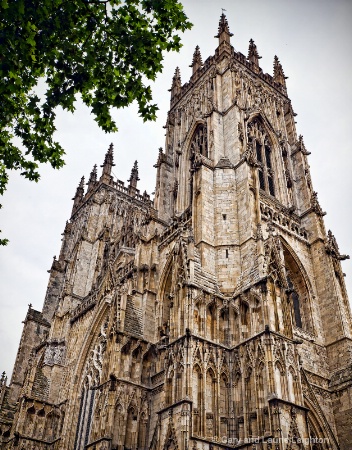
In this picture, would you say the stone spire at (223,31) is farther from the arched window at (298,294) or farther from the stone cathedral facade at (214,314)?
the arched window at (298,294)

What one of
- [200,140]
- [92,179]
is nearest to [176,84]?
[200,140]

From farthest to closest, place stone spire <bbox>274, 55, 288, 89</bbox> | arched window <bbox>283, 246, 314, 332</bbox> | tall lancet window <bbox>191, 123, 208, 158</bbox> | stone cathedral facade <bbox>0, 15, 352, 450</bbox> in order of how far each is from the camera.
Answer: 1. stone spire <bbox>274, 55, 288, 89</bbox>
2. tall lancet window <bbox>191, 123, 208, 158</bbox>
3. arched window <bbox>283, 246, 314, 332</bbox>
4. stone cathedral facade <bbox>0, 15, 352, 450</bbox>

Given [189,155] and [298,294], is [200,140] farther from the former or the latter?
[298,294]

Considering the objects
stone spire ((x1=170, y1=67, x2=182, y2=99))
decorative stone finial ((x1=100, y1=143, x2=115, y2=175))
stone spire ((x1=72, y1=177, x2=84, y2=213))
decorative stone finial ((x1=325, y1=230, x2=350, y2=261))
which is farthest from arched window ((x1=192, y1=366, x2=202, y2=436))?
stone spire ((x1=72, y1=177, x2=84, y2=213))

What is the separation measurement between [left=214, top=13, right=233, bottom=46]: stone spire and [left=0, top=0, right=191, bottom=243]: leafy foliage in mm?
21914

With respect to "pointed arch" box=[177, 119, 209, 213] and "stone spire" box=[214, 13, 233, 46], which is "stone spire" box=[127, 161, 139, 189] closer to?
"pointed arch" box=[177, 119, 209, 213]

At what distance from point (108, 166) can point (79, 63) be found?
116 feet

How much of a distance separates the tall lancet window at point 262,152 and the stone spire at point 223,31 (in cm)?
605

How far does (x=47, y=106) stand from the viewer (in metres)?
9.98

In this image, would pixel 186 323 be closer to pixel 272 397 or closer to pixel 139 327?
pixel 272 397

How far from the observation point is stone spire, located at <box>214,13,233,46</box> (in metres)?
30.5

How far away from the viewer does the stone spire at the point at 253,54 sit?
33003mm

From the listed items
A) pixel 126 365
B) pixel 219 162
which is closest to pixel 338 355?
pixel 126 365

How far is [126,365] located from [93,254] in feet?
60.0
